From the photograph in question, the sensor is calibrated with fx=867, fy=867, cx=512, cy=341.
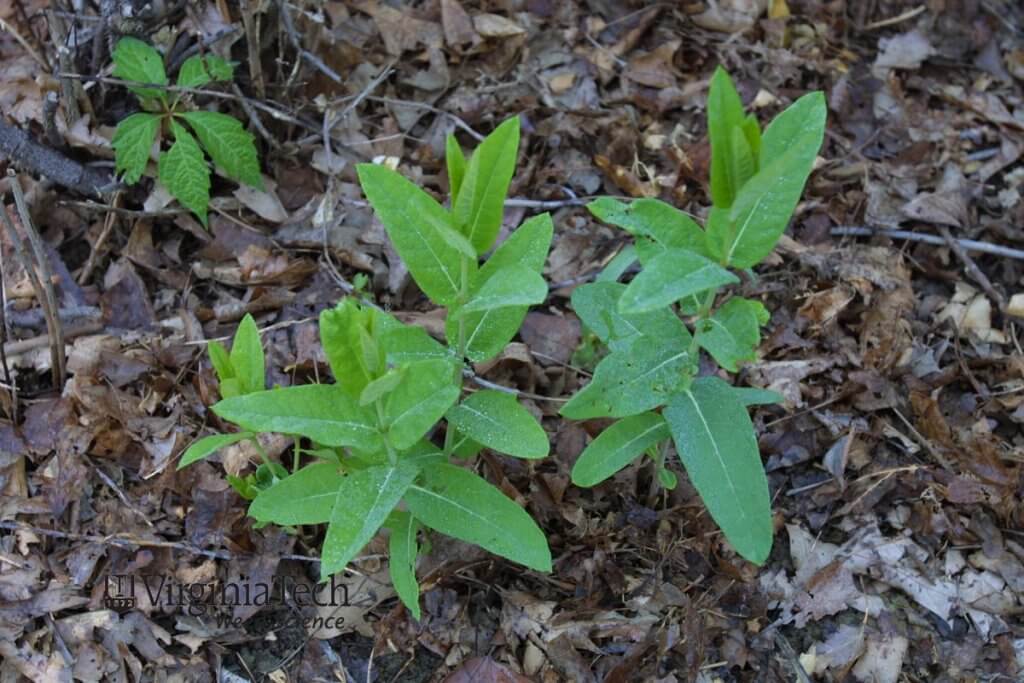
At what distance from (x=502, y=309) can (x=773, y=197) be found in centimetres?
83

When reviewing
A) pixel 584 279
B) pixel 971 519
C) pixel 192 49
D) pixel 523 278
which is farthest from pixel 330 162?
pixel 971 519

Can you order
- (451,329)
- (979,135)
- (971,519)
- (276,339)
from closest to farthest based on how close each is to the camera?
(451,329), (971,519), (276,339), (979,135)

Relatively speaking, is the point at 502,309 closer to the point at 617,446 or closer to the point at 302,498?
the point at 617,446

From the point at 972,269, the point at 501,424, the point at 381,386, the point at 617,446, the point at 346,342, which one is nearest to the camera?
the point at 381,386

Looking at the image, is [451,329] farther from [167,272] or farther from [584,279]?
[167,272]

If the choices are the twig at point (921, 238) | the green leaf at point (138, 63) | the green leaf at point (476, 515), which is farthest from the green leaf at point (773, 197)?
the green leaf at point (138, 63)

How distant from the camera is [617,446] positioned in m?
2.75

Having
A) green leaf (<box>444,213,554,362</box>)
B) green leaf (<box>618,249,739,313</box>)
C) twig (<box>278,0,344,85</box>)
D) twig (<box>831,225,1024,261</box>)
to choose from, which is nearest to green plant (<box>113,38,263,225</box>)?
twig (<box>278,0,344,85</box>)

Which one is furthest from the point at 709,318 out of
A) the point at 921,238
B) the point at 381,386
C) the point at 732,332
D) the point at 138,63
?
the point at 138,63

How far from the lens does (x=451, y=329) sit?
256 cm

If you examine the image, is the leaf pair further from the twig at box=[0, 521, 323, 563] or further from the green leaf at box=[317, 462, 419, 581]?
the twig at box=[0, 521, 323, 563]

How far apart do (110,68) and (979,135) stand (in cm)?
429

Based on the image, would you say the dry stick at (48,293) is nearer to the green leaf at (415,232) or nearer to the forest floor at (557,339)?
the forest floor at (557,339)

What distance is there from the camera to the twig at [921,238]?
4.03 meters
